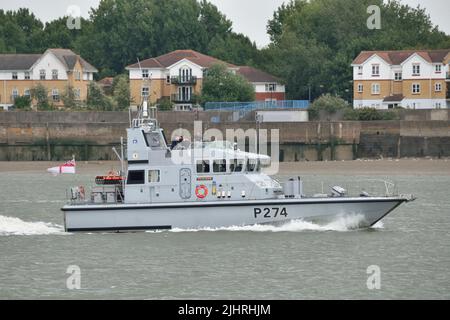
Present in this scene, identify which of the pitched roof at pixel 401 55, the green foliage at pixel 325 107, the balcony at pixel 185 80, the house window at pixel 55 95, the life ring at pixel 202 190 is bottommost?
the life ring at pixel 202 190

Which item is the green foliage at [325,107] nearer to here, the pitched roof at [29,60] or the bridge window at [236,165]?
the pitched roof at [29,60]

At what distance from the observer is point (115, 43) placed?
99.7 m

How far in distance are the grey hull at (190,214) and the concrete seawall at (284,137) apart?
32051mm

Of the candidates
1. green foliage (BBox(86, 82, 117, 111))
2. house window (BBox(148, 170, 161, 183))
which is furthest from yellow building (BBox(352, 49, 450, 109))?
house window (BBox(148, 170, 161, 183))

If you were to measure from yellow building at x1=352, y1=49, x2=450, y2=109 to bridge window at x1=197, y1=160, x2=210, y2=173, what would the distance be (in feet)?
150

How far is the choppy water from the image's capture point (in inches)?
1211

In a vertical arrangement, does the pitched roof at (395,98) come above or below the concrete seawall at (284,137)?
above

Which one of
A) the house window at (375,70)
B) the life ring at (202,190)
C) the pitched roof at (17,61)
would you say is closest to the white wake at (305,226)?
the life ring at (202,190)

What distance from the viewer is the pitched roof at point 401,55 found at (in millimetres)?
82062

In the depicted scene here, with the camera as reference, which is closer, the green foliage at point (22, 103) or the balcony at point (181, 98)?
the green foliage at point (22, 103)

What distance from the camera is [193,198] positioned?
36625 mm

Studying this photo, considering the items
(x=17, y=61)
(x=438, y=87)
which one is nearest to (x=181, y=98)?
(x=17, y=61)

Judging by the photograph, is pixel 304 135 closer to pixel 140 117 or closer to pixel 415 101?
pixel 415 101

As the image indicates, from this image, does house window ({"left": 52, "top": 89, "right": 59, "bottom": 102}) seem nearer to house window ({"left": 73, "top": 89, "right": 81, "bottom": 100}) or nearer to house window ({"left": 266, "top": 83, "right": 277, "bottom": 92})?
house window ({"left": 73, "top": 89, "right": 81, "bottom": 100})
